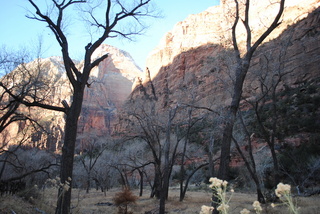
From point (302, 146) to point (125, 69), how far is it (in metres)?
137

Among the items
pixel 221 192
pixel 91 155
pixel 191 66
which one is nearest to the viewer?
pixel 221 192

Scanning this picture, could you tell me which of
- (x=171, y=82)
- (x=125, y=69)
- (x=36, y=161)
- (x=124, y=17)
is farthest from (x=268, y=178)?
(x=125, y=69)

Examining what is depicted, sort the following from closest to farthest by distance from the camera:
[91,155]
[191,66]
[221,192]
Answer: [221,192] → [91,155] → [191,66]

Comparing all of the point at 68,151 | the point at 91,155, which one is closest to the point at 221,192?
the point at 68,151

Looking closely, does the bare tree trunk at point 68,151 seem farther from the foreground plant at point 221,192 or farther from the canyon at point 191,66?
the canyon at point 191,66

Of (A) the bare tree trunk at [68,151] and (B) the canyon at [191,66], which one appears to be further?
(B) the canyon at [191,66]

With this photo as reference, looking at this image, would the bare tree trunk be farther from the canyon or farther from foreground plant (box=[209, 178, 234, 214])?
the canyon

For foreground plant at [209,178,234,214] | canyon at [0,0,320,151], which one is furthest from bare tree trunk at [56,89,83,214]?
canyon at [0,0,320,151]

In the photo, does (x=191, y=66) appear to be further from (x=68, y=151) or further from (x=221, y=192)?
(x=221, y=192)

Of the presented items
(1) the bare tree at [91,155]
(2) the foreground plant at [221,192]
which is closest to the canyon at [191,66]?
(1) the bare tree at [91,155]

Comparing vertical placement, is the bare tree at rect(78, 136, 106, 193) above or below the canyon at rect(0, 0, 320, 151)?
below

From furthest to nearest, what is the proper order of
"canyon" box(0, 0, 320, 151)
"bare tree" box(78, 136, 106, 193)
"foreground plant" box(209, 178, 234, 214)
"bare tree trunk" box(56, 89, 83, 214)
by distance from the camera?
"canyon" box(0, 0, 320, 151) < "bare tree" box(78, 136, 106, 193) < "bare tree trunk" box(56, 89, 83, 214) < "foreground plant" box(209, 178, 234, 214)

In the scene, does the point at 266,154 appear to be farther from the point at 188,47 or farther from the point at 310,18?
the point at 188,47

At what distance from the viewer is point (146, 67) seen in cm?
7856
